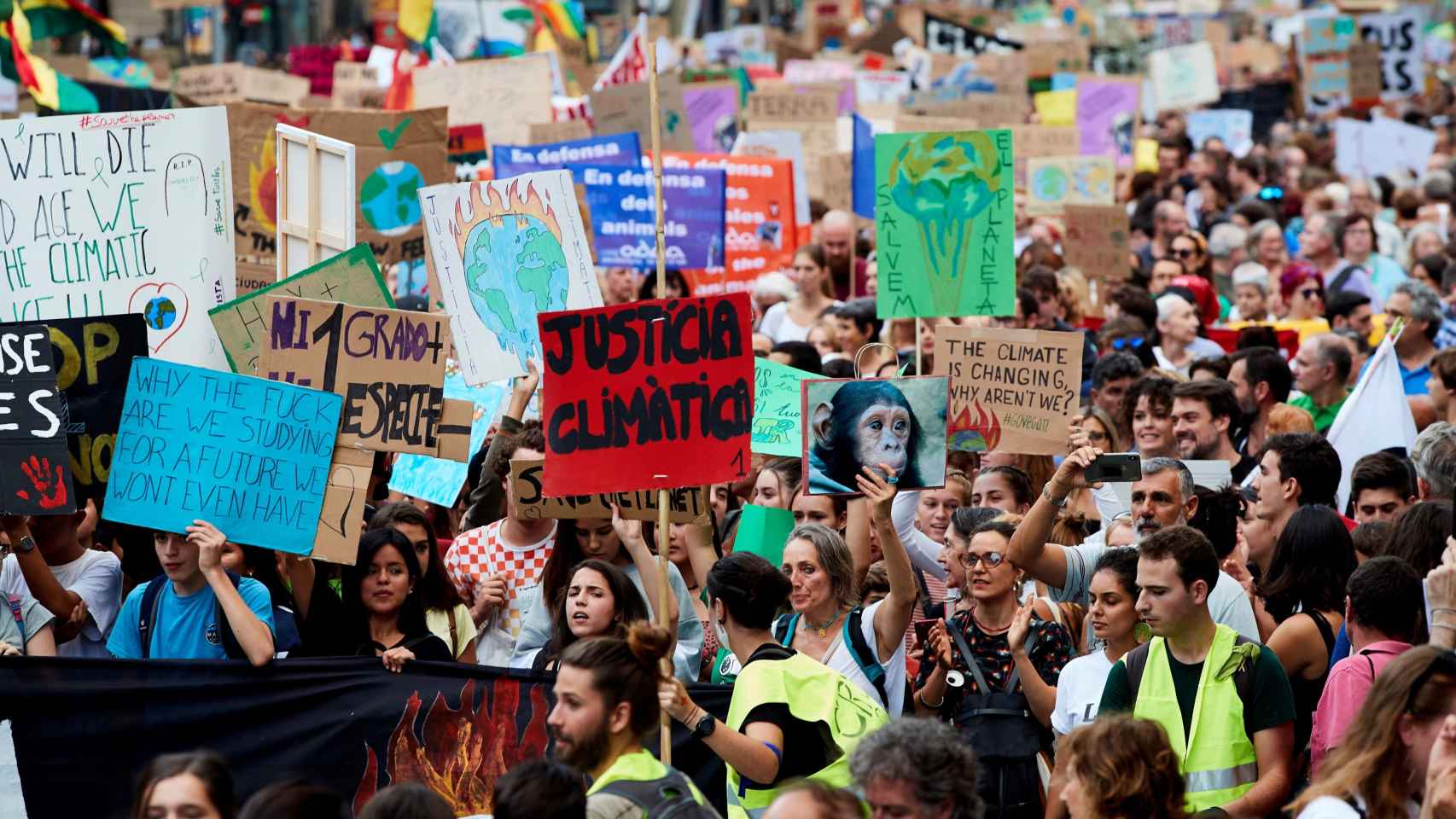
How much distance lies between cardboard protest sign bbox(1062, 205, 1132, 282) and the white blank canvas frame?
664cm

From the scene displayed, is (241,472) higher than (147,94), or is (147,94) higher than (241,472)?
(147,94)

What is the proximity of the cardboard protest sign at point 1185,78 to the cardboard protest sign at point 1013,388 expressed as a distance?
19330mm

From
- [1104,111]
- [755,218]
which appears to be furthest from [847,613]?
[1104,111]

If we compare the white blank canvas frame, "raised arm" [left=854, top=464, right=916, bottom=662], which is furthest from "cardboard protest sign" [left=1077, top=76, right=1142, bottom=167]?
"raised arm" [left=854, top=464, right=916, bottom=662]

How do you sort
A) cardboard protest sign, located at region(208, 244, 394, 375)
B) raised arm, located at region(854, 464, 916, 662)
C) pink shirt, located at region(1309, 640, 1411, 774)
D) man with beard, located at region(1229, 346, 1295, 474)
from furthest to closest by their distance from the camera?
man with beard, located at region(1229, 346, 1295, 474) → cardboard protest sign, located at region(208, 244, 394, 375) → raised arm, located at region(854, 464, 916, 662) → pink shirt, located at region(1309, 640, 1411, 774)

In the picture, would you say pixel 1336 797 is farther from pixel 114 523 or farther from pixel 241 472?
pixel 114 523

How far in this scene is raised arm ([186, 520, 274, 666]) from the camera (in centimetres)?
601

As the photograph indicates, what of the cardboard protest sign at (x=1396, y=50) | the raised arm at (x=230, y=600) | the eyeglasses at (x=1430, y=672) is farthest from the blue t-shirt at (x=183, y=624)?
the cardboard protest sign at (x=1396, y=50)

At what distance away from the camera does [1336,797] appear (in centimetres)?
423

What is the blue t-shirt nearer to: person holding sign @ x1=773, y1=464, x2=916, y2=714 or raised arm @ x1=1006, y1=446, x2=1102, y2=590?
person holding sign @ x1=773, y1=464, x2=916, y2=714

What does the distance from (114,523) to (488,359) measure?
184 centimetres

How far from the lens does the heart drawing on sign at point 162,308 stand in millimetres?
7773

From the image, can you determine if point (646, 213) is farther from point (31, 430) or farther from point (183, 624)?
point (183, 624)

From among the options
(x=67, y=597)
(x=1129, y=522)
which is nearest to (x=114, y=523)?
(x=67, y=597)
